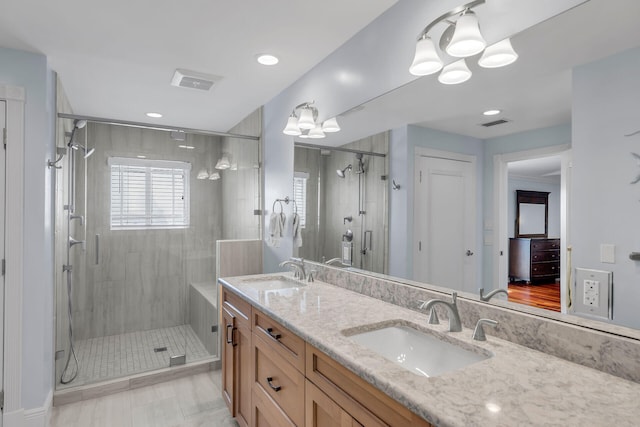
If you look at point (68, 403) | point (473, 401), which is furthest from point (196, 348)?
point (473, 401)

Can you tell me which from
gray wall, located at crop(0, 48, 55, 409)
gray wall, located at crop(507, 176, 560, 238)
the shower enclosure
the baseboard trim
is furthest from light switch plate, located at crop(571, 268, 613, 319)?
the baseboard trim

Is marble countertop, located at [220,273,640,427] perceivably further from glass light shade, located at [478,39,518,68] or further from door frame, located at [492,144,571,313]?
glass light shade, located at [478,39,518,68]

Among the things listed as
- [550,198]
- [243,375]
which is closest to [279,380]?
[243,375]

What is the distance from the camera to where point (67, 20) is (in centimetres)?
189

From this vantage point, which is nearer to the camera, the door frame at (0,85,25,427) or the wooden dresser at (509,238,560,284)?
the wooden dresser at (509,238,560,284)

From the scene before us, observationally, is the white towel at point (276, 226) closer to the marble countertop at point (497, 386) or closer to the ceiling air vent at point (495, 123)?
the marble countertop at point (497, 386)

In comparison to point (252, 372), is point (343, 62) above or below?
above

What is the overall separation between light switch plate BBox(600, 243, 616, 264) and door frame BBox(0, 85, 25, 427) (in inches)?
117

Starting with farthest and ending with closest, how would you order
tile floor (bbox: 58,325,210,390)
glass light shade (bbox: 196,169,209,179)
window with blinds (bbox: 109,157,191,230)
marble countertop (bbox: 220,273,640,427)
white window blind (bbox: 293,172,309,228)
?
glass light shade (bbox: 196,169,209,179) → window with blinds (bbox: 109,157,191,230) → tile floor (bbox: 58,325,210,390) → white window blind (bbox: 293,172,309,228) → marble countertop (bbox: 220,273,640,427)

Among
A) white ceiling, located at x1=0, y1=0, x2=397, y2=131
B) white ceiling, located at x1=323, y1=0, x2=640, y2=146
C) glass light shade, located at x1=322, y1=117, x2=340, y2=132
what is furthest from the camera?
glass light shade, located at x1=322, y1=117, x2=340, y2=132

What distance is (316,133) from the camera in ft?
8.17

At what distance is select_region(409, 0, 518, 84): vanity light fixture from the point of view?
1.27 m

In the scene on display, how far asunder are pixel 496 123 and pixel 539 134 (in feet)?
0.66

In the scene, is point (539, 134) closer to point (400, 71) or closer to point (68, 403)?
point (400, 71)
